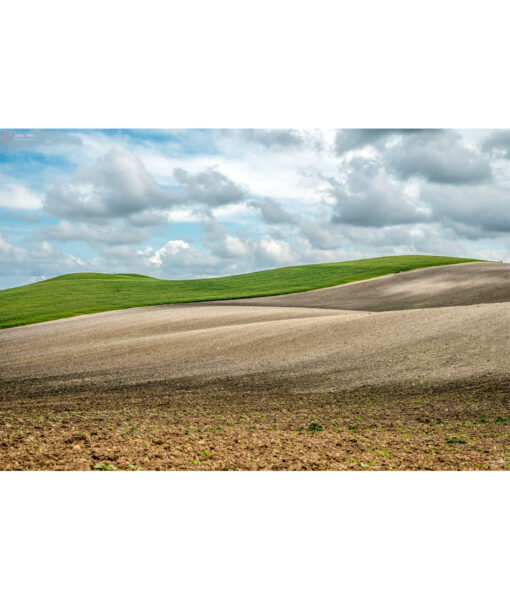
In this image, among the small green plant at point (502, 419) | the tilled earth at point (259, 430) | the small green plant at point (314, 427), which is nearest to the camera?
the tilled earth at point (259, 430)

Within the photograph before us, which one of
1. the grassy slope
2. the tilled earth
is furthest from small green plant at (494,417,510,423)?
the grassy slope

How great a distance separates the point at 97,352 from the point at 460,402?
14410 millimetres

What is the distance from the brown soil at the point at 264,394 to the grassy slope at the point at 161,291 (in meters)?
11.6

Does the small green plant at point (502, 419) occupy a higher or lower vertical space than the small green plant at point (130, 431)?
lower

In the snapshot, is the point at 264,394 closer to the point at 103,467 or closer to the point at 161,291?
the point at 103,467

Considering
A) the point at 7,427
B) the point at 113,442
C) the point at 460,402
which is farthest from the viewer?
the point at 460,402

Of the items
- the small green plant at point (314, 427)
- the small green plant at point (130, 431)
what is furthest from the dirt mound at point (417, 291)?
the small green plant at point (130, 431)

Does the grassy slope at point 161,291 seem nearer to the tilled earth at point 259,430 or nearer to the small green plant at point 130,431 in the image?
the tilled earth at point 259,430

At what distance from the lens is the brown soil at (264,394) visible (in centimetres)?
752

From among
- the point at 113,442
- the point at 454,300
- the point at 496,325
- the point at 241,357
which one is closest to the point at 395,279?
the point at 454,300

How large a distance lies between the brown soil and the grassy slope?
11596 mm

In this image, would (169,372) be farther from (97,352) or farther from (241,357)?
(97,352)

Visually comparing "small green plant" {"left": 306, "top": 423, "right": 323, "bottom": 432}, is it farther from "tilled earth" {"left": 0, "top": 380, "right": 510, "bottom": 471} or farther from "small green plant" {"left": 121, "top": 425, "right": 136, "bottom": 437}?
"small green plant" {"left": 121, "top": 425, "right": 136, "bottom": 437}

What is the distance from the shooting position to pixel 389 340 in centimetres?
1742
